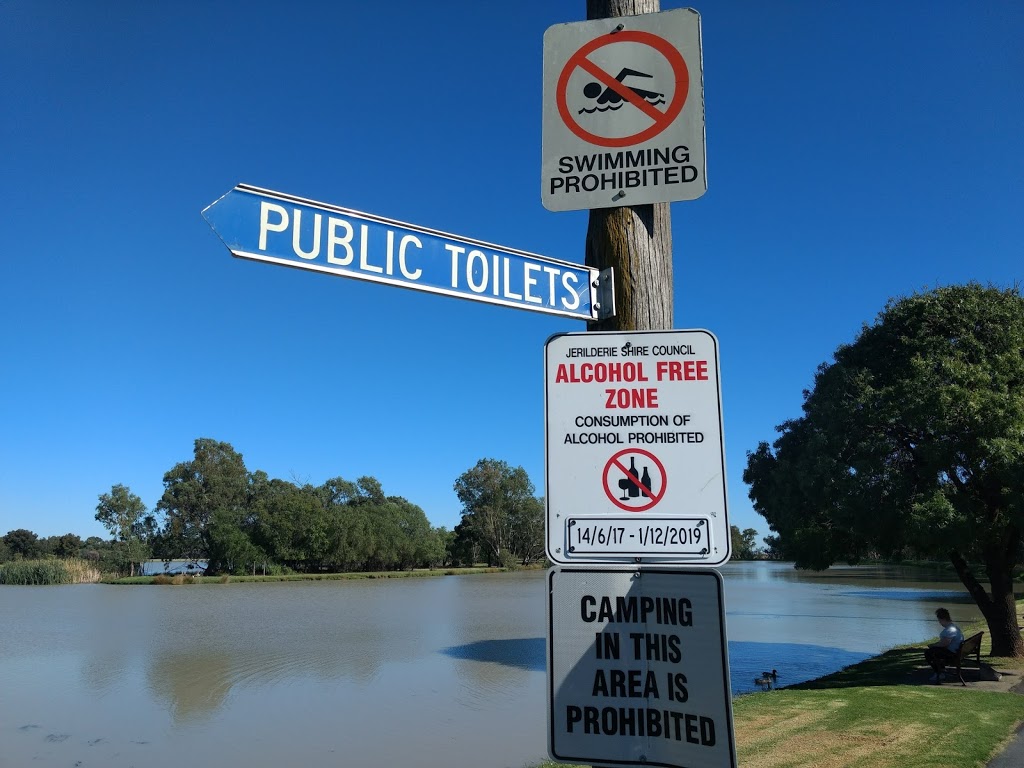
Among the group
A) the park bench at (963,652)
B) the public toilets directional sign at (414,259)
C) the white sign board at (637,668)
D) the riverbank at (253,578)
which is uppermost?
the public toilets directional sign at (414,259)

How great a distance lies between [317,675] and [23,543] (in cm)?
13844

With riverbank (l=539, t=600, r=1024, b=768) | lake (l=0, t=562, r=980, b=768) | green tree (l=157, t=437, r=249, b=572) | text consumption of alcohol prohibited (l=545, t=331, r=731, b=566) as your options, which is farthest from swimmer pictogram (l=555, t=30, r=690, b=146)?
green tree (l=157, t=437, r=249, b=572)

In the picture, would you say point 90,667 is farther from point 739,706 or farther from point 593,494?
point 593,494

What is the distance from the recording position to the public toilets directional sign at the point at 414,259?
8.13 ft

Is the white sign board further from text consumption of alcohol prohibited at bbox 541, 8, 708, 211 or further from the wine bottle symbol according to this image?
text consumption of alcohol prohibited at bbox 541, 8, 708, 211

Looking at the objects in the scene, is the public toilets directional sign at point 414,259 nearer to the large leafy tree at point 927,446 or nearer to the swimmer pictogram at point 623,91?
the swimmer pictogram at point 623,91

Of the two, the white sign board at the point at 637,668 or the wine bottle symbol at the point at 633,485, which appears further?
the wine bottle symbol at the point at 633,485

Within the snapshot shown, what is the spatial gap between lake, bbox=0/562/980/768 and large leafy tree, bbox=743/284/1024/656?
4.16m

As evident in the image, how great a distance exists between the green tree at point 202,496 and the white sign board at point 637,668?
8893 cm

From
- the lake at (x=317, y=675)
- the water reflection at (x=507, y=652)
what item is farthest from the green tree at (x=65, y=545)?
the water reflection at (x=507, y=652)

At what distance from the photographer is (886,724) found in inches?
360

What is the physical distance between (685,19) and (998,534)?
14562 mm

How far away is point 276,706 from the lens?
15984 mm

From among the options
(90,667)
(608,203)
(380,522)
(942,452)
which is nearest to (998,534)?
(942,452)
